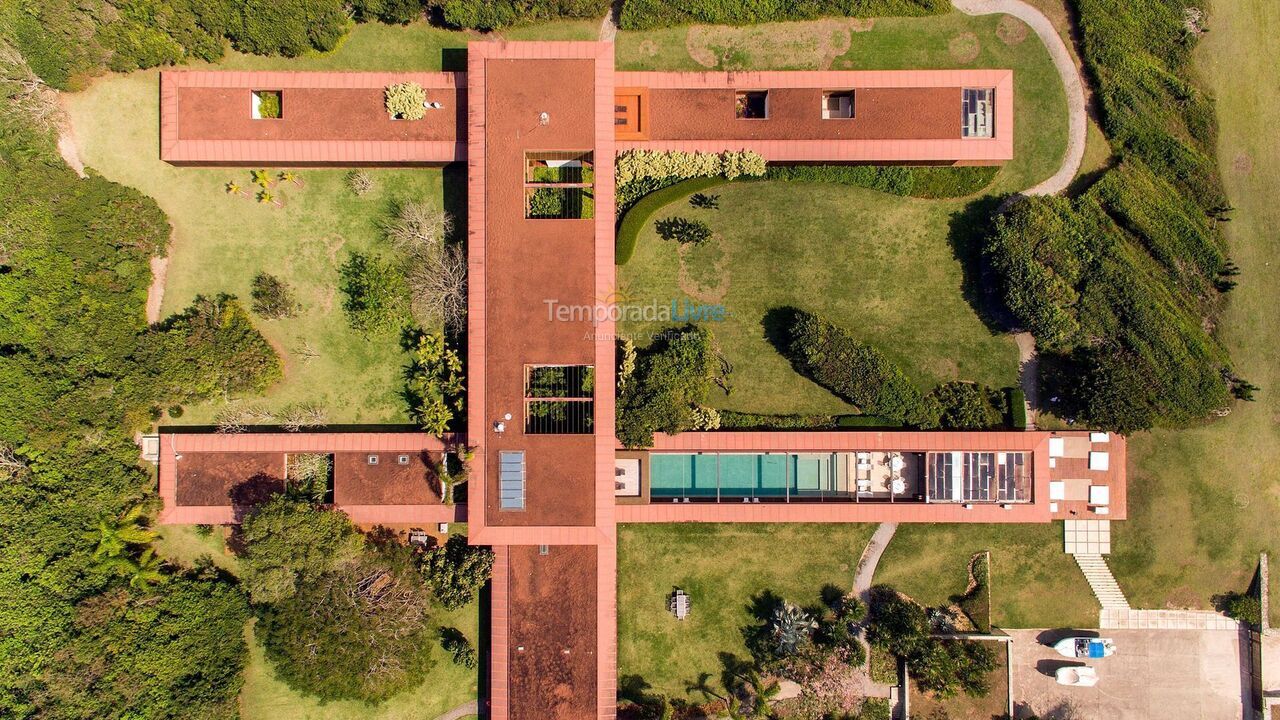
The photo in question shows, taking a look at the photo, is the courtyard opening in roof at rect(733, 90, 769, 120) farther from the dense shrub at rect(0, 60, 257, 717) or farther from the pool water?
the dense shrub at rect(0, 60, 257, 717)

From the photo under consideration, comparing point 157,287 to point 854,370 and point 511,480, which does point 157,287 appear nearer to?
point 511,480

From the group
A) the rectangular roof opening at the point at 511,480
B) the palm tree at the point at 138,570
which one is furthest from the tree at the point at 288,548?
the rectangular roof opening at the point at 511,480

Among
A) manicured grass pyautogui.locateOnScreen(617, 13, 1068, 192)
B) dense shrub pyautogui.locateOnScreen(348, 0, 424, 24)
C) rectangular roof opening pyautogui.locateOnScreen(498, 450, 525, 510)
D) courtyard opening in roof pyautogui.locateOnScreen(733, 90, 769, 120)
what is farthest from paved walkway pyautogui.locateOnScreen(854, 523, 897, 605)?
dense shrub pyautogui.locateOnScreen(348, 0, 424, 24)

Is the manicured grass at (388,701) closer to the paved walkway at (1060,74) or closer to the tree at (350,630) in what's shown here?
the tree at (350,630)

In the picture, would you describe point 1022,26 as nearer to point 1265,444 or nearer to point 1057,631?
point 1265,444

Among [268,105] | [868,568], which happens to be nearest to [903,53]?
[868,568]

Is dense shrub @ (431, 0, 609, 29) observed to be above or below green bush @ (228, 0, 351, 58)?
above
